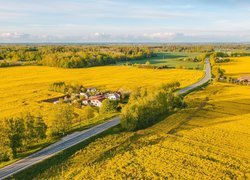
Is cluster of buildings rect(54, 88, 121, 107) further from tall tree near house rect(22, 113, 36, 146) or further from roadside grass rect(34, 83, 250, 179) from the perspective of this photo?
tall tree near house rect(22, 113, 36, 146)

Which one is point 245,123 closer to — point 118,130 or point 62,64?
point 118,130

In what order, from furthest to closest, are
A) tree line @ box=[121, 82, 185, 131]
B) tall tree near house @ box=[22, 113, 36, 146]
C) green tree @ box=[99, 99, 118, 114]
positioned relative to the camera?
green tree @ box=[99, 99, 118, 114]
tree line @ box=[121, 82, 185, 131]
tall tree near house @ box=[22, 113, 36, 146]

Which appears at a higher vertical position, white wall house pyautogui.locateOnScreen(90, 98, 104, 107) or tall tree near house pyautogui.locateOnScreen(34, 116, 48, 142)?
tall tree near house pyautogui.locateOnScreen(34, 116, 48, 142)

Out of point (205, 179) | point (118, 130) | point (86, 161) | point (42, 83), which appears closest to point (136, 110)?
point (118, 130)

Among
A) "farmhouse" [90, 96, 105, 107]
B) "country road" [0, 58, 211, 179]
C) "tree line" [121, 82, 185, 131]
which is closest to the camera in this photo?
"country road" [0, 58, 211, 179]

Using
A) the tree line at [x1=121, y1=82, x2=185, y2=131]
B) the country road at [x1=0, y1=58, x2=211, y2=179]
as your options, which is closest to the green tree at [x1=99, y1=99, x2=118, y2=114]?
the country road at [x1=0, y1=58, x2=211, y2=179]

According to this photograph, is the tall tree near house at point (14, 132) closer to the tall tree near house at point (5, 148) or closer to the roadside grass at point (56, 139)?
the tall tree near house at point (5, 148)

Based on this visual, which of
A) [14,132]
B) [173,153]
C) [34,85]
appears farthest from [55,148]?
[34,85]
